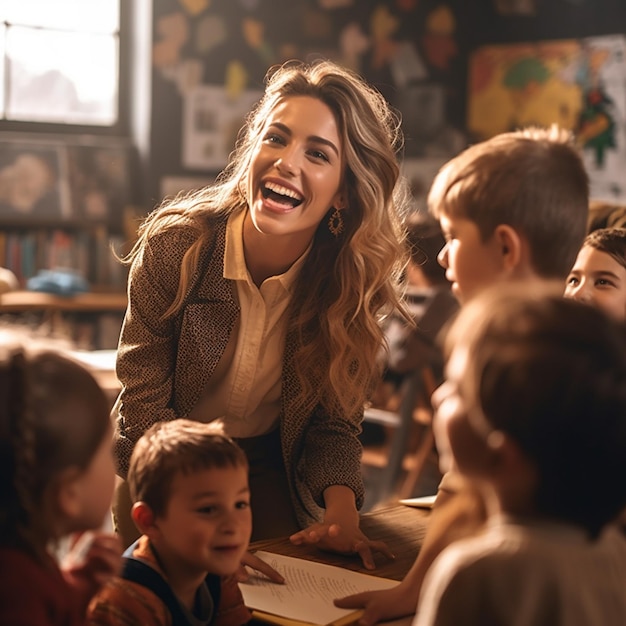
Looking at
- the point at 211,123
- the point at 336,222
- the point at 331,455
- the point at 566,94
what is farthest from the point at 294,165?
the point at 566,94

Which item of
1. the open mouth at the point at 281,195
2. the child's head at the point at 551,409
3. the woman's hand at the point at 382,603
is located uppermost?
the open mouth at the point at 281,195

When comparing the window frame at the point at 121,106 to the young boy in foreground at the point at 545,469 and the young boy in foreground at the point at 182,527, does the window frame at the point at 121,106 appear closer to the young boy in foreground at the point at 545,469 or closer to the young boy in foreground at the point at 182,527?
the young boy in foreground at the point at 182,527

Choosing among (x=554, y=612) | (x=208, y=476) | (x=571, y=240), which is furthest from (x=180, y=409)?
(x=554, y=612)

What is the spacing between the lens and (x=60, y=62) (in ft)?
17.3

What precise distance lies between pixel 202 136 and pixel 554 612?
15.4ft

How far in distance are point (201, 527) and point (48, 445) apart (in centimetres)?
33

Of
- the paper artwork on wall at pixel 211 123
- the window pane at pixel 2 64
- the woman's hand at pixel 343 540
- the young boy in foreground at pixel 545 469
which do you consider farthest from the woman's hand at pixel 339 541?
the window pane at pixel 2 64

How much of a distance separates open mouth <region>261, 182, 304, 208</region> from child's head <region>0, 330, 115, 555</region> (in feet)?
3.26

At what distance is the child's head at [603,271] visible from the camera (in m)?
1.97

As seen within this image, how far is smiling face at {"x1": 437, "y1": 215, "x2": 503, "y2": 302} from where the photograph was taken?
1.61 meters

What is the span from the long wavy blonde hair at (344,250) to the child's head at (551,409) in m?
1.08

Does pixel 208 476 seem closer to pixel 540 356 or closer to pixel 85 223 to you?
pixel 540 356

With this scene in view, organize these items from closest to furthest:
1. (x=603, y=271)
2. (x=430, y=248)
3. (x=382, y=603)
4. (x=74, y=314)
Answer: (x=382, y=603) → (x=603, y=271) → (x=430, y=248) → (x=74, y=314)

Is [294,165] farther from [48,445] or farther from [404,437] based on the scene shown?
[404,437]
